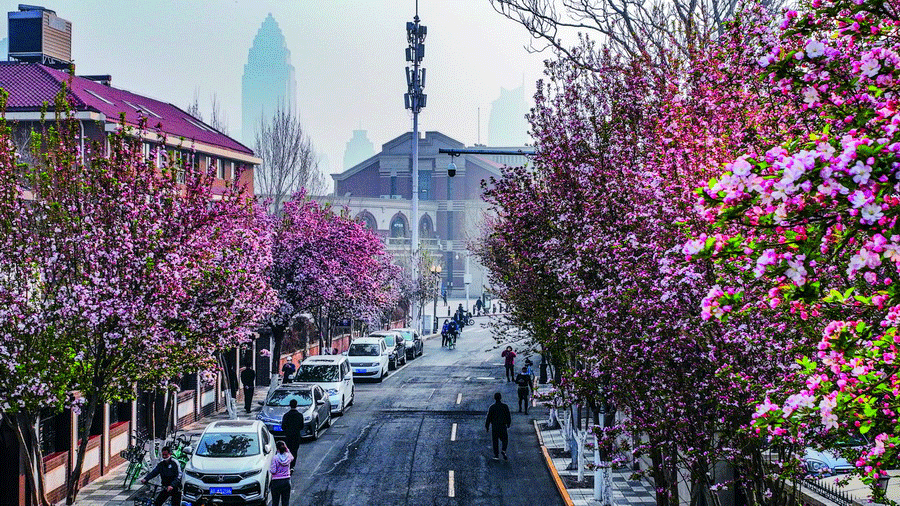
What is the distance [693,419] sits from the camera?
1078 cm

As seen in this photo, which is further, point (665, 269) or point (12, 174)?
point (12, 174)

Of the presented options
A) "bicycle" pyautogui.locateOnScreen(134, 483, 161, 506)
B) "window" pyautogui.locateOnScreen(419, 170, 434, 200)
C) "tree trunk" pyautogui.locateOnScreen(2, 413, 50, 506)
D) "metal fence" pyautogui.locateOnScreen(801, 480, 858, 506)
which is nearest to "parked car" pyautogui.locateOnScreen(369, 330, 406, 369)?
"bicycle" pyautogui.locateOnScreen(134, 483, 161, 506)

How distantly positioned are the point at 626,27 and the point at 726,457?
12.8m

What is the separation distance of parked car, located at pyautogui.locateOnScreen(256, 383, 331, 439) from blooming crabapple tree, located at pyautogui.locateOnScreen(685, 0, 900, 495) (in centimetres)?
2161

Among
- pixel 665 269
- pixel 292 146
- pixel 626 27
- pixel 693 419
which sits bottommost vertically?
pixel 693 419

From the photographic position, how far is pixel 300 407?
27000mm

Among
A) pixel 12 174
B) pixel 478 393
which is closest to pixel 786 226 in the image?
pixel 12 174

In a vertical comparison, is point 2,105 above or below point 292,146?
below

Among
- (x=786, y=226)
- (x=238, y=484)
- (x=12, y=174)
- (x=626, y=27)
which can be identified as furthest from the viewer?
(x=626, y=27)

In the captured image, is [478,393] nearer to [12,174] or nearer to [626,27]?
[626,27]

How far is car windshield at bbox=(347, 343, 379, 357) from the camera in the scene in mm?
42438

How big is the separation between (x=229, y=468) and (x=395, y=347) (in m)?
28.6

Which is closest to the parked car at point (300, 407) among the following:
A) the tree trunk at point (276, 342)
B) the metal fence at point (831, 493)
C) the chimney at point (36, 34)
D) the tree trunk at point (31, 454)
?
the tree trunk at point (276, 342)

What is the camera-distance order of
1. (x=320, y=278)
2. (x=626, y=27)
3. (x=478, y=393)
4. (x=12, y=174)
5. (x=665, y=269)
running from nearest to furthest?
(x=665, y=269) < (x=12, y=174) < (x=626, y=27) < (x=320, y=278) < (x=478, y=393)
